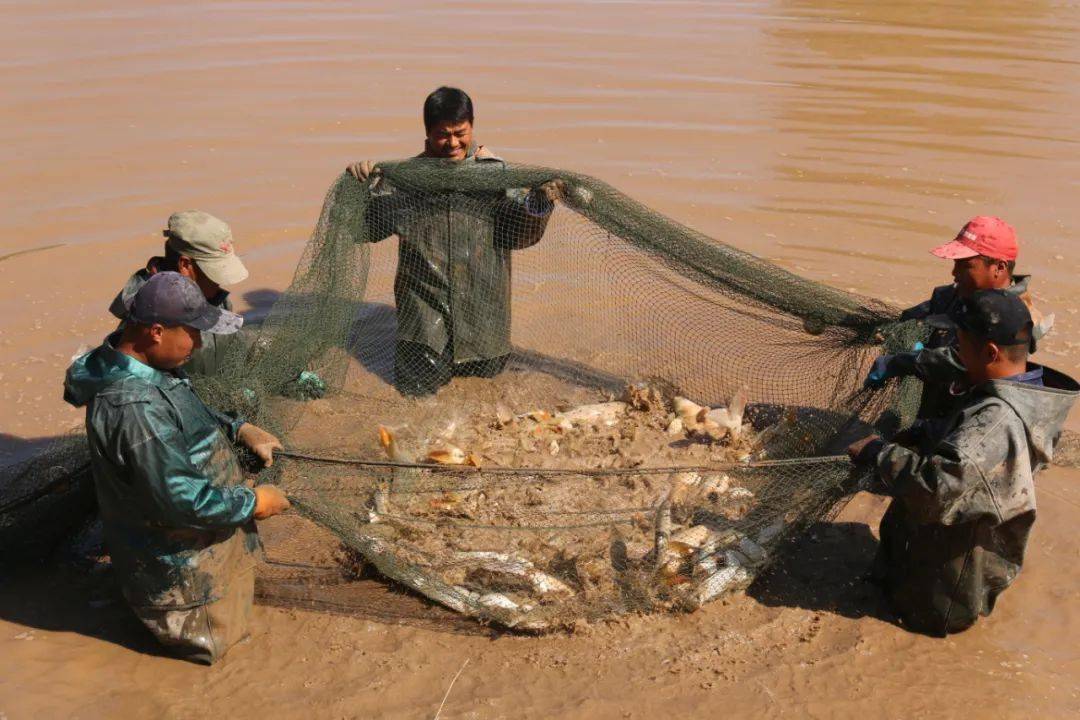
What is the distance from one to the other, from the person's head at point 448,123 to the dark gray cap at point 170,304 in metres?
1.97

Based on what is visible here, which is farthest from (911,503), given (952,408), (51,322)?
(51,322)

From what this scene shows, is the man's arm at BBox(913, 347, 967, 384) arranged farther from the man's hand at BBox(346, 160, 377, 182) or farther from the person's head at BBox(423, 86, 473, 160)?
the man's hand at BBox(346, 160, 377, 182)

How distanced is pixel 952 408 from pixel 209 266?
2.76 meters

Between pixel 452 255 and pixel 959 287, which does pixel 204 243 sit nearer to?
pixel 452 255

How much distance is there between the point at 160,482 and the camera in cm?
313

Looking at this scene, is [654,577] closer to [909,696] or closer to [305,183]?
[909,696]

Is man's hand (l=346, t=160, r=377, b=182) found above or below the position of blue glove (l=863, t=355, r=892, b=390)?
above

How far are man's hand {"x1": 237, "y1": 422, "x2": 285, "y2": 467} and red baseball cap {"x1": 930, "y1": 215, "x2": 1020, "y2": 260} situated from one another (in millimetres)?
2574

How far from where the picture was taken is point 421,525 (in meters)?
4.11

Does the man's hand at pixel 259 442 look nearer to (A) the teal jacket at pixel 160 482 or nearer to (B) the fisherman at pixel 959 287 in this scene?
(A) the teal jacket at pixel 160 482

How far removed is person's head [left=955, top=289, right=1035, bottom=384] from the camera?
3.26m

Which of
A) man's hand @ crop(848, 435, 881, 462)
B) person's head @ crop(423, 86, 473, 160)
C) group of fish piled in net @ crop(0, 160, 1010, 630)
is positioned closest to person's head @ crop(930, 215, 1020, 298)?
group of fish piled in net @ crop(0, 160, 1010, 630)

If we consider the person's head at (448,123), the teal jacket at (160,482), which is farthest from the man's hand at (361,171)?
the teal jacket at (160,482)

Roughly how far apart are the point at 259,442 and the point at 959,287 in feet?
9.12
